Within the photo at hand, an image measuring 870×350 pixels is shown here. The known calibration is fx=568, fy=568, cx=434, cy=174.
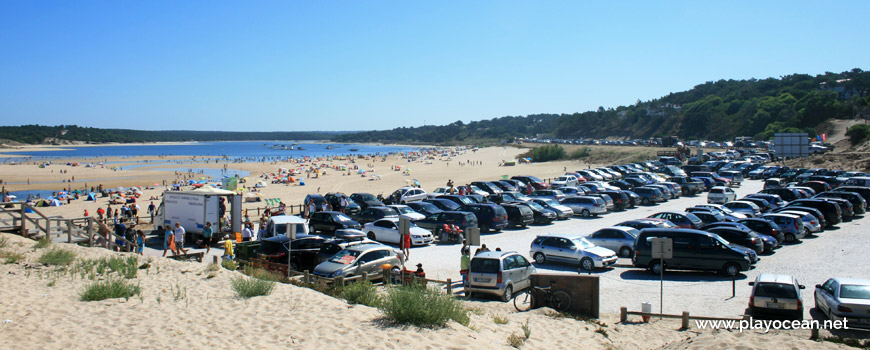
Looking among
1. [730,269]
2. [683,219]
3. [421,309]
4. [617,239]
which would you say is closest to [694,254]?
[730,269]

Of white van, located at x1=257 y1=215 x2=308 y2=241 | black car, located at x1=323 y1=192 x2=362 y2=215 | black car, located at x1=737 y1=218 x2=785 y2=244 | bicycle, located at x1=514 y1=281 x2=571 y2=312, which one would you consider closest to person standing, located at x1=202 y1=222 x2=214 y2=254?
white van, located at x1=257 y1=215 x2=308 y2=241

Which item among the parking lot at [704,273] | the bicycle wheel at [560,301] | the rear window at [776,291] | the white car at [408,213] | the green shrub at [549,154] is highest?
the green shrub at [549,154]

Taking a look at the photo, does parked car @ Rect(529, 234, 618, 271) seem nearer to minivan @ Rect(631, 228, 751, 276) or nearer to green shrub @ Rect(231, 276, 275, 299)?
minivan @ Rect(631, 228, 751, 276)

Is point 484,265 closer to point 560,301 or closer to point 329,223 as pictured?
point 560,301

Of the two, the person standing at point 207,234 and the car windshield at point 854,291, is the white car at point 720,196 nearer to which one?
the car windshield at point 854,291

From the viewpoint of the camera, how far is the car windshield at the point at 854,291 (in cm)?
1104

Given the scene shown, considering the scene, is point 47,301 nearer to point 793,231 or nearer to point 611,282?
point 611,282

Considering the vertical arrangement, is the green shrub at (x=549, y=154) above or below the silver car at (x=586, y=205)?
above

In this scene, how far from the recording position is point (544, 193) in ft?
117

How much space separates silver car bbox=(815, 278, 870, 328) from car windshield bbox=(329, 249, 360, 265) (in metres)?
11.1

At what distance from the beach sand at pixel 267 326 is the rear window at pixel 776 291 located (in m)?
1.05

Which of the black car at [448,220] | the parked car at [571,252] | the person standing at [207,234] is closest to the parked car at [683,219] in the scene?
the parked car at [571,252]

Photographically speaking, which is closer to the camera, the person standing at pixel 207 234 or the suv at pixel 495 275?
the suv at pixel 495 275

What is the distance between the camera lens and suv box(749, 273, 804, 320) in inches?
445
